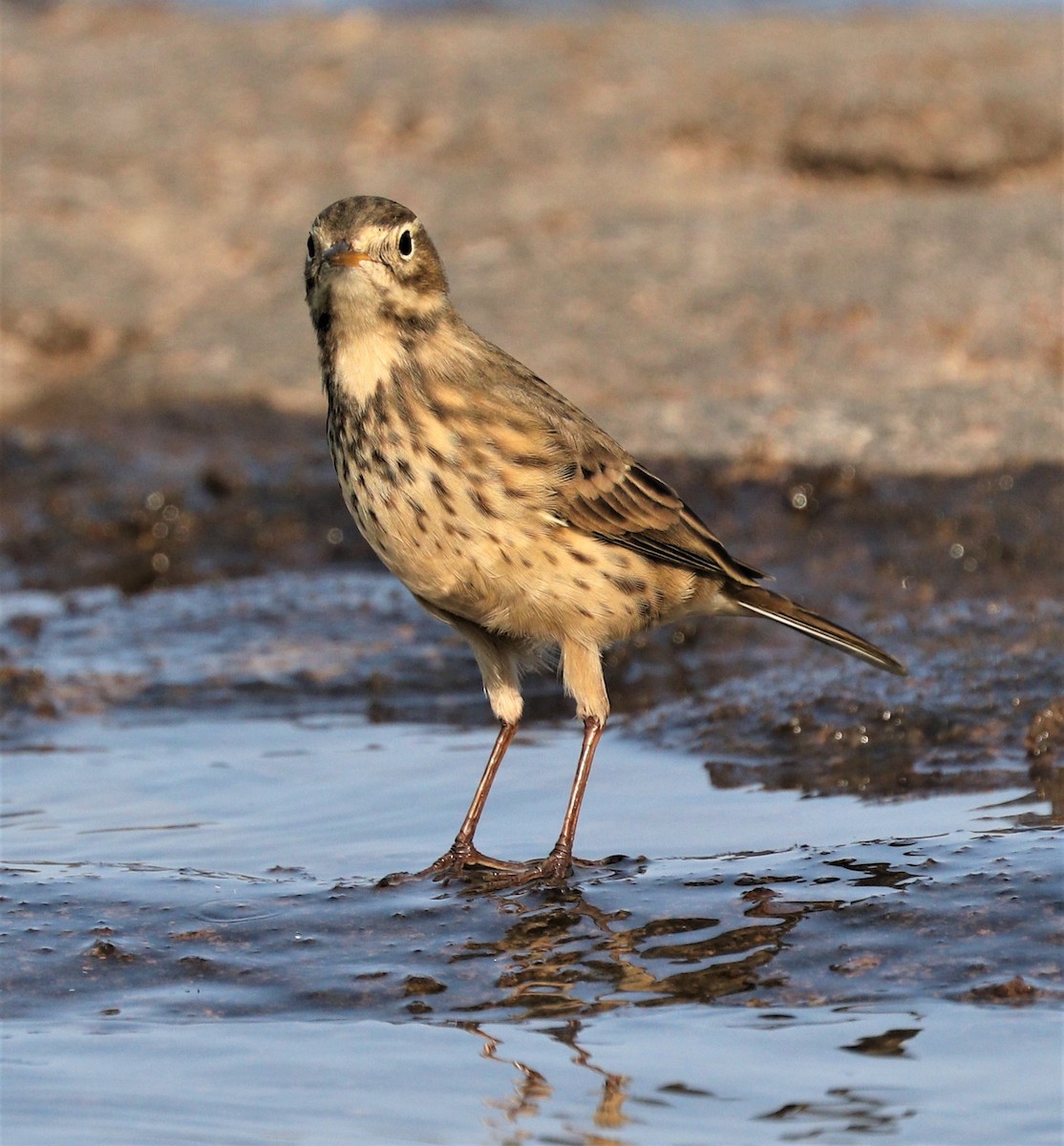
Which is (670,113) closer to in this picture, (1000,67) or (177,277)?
(1000,67)

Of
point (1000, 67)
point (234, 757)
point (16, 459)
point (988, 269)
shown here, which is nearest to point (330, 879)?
point (234, 757)

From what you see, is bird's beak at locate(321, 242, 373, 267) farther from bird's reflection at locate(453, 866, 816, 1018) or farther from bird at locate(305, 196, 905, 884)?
bird's reflection at locate(453, 866, 816, 1018)

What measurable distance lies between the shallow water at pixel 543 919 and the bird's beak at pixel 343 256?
6.31 ft

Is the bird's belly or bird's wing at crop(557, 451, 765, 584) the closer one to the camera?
the bird's belly

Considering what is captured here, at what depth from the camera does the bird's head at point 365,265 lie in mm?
6461

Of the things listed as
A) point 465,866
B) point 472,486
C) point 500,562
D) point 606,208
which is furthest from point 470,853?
point 606,208

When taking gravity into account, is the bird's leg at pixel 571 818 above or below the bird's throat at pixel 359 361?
below

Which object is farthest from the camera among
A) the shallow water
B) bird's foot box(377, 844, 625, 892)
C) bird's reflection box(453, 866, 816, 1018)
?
bird's foot box(377, 844, 625, 892)

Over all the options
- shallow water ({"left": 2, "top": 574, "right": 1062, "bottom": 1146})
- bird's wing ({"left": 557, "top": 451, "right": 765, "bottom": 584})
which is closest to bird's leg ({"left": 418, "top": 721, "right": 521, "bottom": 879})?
shallow water ({"left": 2, "top": 574, "right": 1062, "bottom": 1146})

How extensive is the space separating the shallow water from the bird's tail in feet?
1.51

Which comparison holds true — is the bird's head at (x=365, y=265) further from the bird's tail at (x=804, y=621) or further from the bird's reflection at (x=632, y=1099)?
the bird's reflection at (x=632, y=1099)

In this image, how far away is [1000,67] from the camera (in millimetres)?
16422

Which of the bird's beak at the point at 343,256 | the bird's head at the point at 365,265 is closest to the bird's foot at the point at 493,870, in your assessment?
the bird's head at the point at 365,265

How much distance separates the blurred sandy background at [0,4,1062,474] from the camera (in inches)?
481
